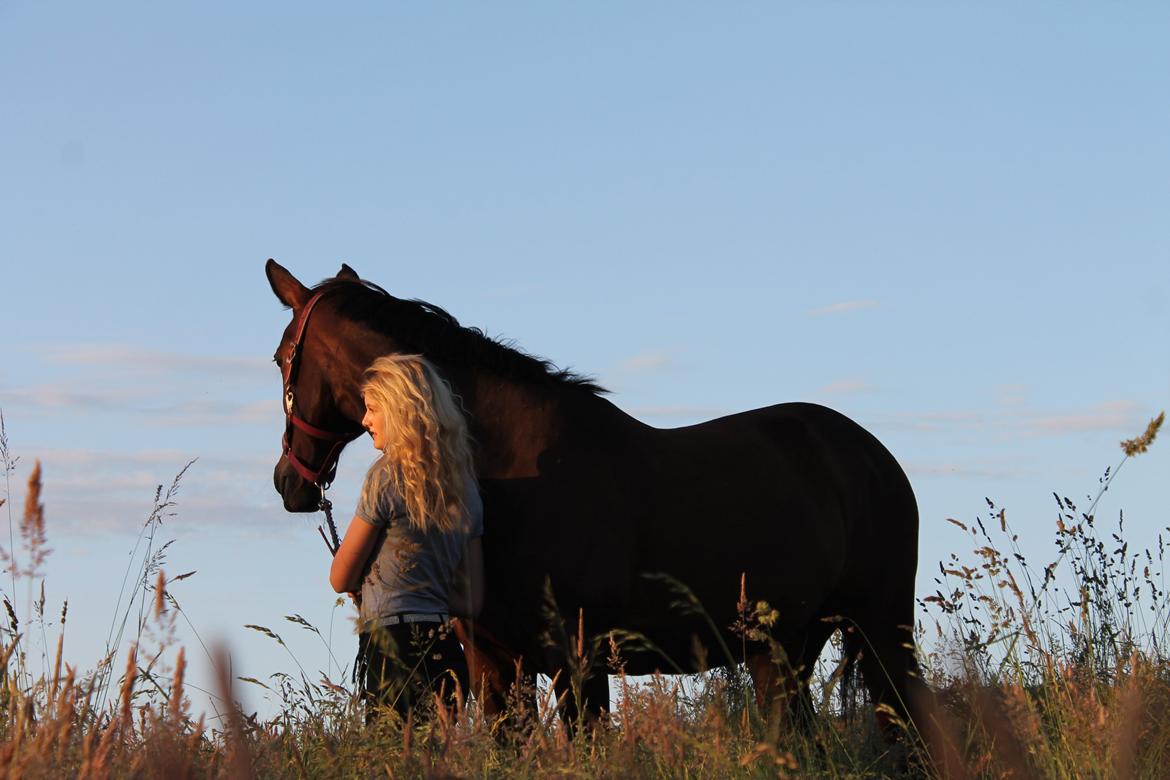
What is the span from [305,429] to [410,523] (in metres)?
1.35

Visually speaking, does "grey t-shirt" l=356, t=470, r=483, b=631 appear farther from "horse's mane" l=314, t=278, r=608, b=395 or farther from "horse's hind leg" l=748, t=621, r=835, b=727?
"horse's hind leg" l=748, t=621, r=835, b=727

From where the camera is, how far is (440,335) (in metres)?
5.69

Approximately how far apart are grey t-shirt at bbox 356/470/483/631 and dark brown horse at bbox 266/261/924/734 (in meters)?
0.45

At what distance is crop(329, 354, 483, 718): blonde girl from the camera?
15.4ft

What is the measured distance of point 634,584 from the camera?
5715 mm

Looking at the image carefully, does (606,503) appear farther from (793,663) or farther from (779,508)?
(793,663)

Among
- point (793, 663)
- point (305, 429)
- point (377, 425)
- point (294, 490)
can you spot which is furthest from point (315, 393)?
point (793, 663)

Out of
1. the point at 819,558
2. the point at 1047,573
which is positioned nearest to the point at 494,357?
the point at 819,558

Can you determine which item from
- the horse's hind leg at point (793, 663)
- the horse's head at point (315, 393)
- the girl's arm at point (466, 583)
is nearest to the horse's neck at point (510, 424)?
the girl's arm at point (466, 583)

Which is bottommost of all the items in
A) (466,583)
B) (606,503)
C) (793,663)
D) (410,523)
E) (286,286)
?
(793,663)

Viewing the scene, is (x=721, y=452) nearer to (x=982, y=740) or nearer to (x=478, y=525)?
(x=478, y=525)

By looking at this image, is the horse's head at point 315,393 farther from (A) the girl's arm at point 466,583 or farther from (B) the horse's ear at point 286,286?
(A) the girl's arm at point 466,583

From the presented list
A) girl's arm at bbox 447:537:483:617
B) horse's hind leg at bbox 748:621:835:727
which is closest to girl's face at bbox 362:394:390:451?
girl's arm at bbox 447:537:483:617

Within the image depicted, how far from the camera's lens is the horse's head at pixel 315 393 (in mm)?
5754
